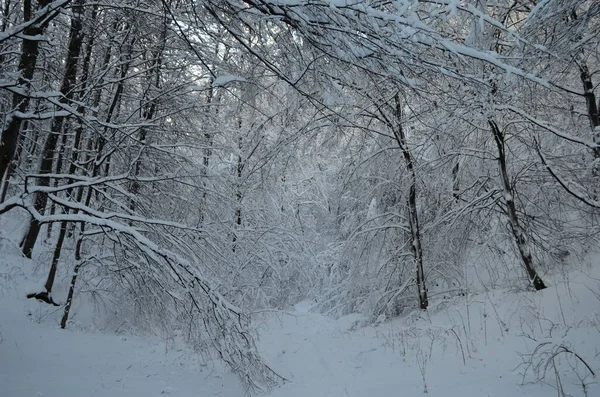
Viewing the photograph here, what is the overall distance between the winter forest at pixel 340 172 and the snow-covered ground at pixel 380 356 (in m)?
0.06

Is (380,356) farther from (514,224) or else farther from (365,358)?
(514,224)

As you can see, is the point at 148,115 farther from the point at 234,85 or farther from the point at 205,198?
the point at 234,85

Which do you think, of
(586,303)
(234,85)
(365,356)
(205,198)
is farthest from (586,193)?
(205,198)

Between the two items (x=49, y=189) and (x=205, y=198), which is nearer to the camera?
(x=49, y=189)

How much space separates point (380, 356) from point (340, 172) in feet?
14.5

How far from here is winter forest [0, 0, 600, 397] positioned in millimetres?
2760

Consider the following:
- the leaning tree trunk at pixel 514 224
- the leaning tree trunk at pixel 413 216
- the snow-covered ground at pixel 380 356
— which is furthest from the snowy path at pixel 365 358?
the leaning tree trunk at pixel 413 216

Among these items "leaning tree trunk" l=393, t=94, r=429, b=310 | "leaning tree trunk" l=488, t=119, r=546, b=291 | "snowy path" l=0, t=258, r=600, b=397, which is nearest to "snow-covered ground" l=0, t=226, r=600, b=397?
"snowy path" l=0, t=258, r=600, b=397

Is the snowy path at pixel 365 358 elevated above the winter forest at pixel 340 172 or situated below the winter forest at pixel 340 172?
below

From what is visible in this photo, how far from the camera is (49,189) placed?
3859 millimetres

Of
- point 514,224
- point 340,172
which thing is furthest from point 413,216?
point 514,224

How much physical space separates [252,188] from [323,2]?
30.9 feet

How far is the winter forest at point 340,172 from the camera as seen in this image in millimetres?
2760

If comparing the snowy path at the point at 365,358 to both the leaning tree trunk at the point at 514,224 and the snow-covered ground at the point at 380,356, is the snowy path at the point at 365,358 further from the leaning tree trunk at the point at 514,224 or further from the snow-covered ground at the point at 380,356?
the leaning tree trunk at the point at 514,224
